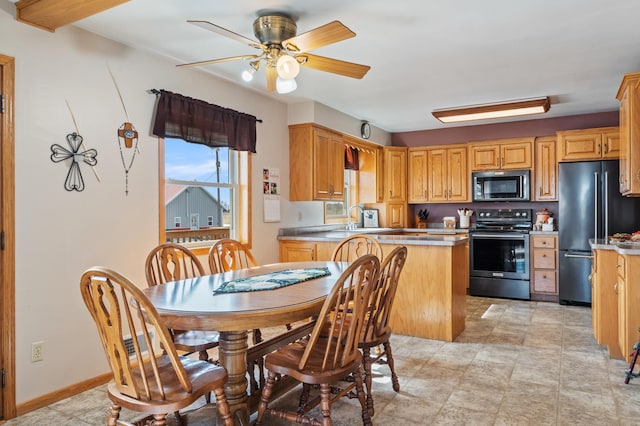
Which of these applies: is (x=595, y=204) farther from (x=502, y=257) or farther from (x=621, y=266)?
(x=621, y=266)

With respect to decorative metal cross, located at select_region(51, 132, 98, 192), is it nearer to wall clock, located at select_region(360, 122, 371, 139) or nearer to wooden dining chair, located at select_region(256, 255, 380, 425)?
wooden dining chair, located at select_region(256, 255, 380, 425)

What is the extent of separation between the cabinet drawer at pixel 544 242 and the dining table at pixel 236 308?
3.96 meters

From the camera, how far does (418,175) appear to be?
21.9 ft

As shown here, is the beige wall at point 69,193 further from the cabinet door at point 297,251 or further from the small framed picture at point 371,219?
the small framed picture at point 371,219

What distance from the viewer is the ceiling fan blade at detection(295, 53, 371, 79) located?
2656 millimetres

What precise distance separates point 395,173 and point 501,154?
152cm

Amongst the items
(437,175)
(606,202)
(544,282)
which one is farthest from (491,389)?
(437,175)

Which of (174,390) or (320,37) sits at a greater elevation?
Result: (320,37)

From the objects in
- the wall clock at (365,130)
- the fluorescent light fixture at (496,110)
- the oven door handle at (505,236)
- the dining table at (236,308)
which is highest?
the fluorescent light fixture at (496,110)

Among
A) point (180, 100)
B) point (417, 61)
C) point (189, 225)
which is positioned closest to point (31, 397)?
point (189, 225)

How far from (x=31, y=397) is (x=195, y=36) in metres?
2.52

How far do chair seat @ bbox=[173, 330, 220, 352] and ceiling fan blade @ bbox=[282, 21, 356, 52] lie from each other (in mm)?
1707

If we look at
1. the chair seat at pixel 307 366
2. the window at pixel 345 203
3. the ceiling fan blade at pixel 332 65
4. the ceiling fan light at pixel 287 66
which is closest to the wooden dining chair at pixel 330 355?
the chair seat at pixel 307 366

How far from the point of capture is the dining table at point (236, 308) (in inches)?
68.9
